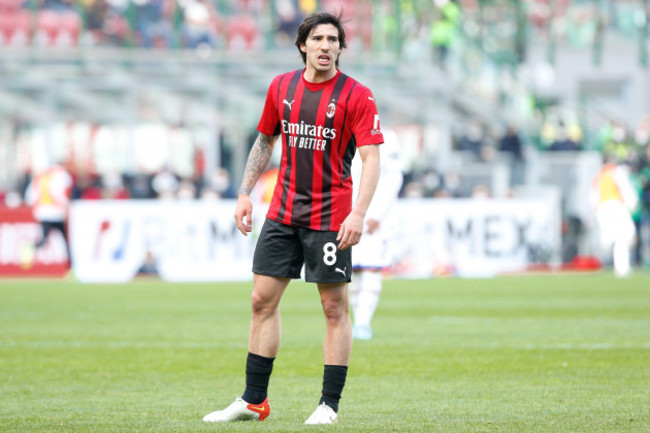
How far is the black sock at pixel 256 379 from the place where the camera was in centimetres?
600

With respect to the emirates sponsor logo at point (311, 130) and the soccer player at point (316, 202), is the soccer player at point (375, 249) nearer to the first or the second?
the soccer player at point (316, 202)

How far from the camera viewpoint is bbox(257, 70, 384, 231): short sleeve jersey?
583 centimetres

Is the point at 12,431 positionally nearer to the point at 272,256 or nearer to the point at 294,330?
the point at 272,256

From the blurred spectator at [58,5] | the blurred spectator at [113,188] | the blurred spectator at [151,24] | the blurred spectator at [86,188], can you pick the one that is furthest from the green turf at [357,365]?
the blurred spectator at [58,5]

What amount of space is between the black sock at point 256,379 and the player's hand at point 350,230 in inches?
29.6

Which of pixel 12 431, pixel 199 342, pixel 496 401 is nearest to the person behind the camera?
pixel 12 431

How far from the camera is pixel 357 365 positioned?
8617mm

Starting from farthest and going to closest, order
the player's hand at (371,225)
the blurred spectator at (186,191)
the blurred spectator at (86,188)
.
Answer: the blurred spectator at (86,188) < the blurred spectator at (186,191) < the player's hand at (371,225)

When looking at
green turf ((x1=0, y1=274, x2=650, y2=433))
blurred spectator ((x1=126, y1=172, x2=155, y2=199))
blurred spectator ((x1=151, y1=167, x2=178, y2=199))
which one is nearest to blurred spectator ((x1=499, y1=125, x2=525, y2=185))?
blurred spectator ((x1=151, y1=167, x2=178, y2=199))

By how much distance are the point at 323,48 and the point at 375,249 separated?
5.10 metres

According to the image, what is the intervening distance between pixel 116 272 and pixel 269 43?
9.20 metres

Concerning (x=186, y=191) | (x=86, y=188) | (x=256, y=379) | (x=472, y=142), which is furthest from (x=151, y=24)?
(x=256, y=379)

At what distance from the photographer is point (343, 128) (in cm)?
586

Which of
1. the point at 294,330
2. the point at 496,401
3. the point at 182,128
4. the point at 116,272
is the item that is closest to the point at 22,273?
the point at 116,272
